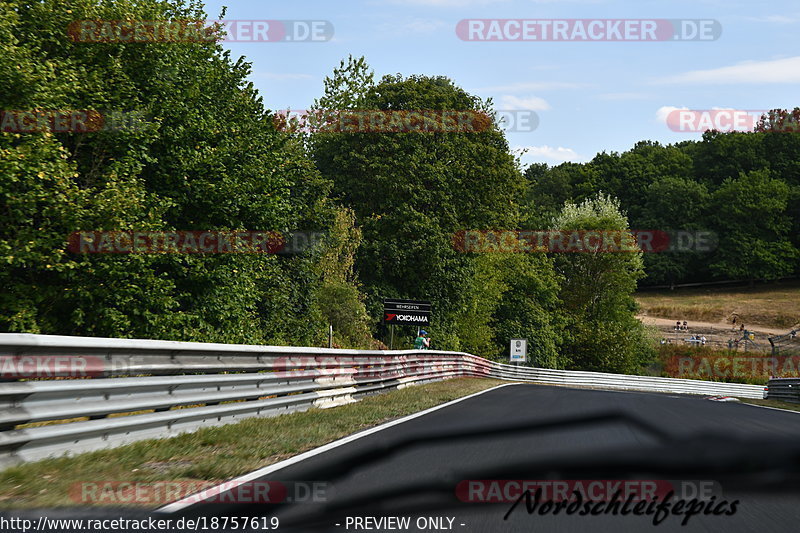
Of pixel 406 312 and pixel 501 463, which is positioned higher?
pixel 501 463

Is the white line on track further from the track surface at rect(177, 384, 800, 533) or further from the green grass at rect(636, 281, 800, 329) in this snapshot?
the green grass at rect(636, 281, 800, 329)

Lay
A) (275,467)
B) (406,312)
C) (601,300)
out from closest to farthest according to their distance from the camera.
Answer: (275,467) → (406,312) → (601,300)

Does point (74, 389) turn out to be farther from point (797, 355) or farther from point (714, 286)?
point (714, 286)

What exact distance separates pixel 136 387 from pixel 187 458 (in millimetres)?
855

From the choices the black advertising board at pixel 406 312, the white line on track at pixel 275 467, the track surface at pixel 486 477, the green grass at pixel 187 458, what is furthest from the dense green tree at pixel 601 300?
the track surface at pixel 486 477

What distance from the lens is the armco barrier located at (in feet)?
18.6

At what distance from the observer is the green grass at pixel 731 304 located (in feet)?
265

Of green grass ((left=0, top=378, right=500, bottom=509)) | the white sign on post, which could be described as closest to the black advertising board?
the white sign on post

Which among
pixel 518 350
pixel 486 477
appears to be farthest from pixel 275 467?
pixel 518 350

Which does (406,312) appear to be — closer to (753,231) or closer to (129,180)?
(129,180)

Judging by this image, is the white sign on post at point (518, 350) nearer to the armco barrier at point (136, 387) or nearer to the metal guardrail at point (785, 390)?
the metal guardrail at point (785, 390)

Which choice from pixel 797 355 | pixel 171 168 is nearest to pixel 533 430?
pixel 171 168

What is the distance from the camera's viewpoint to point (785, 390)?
25.7 meters

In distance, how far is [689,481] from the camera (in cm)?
441
